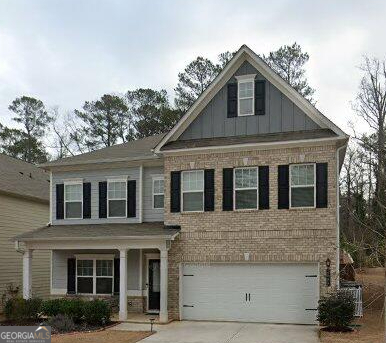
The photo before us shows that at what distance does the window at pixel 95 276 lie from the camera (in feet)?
69.1

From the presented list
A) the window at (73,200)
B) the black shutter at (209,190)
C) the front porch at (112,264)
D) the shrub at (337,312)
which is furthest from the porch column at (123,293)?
the shrub at (337,312)

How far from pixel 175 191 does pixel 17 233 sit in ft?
30.7

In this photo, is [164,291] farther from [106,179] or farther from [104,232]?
[106,179]

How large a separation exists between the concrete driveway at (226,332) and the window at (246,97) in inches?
285

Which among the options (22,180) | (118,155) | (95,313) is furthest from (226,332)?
(22,180)

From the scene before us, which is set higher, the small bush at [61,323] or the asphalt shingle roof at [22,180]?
the asphalt shingle roof at [22,180]

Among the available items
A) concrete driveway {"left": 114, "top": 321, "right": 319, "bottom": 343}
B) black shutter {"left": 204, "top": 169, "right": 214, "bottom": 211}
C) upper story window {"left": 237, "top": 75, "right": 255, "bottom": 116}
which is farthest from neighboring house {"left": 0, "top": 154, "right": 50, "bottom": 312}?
upper story window {"left": 237, "top": 75, "right": 255, "bottom": 116}

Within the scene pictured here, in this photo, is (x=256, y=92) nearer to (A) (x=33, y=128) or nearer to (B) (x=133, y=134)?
(B) (x=133, y=134)

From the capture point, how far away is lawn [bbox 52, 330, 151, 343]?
15.2 meters

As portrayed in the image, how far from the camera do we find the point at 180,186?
62.1 ft

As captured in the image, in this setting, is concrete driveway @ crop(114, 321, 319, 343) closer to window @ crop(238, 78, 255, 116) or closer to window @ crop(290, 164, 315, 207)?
window @ crop(290, 164, 315, 207)

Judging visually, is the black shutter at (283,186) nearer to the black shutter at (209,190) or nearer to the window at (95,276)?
the black shutter at (209,190)

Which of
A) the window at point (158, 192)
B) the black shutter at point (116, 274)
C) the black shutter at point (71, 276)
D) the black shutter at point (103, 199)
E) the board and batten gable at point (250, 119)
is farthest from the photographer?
the black shutter at point (71, 276)

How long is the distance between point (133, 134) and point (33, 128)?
12139mm
